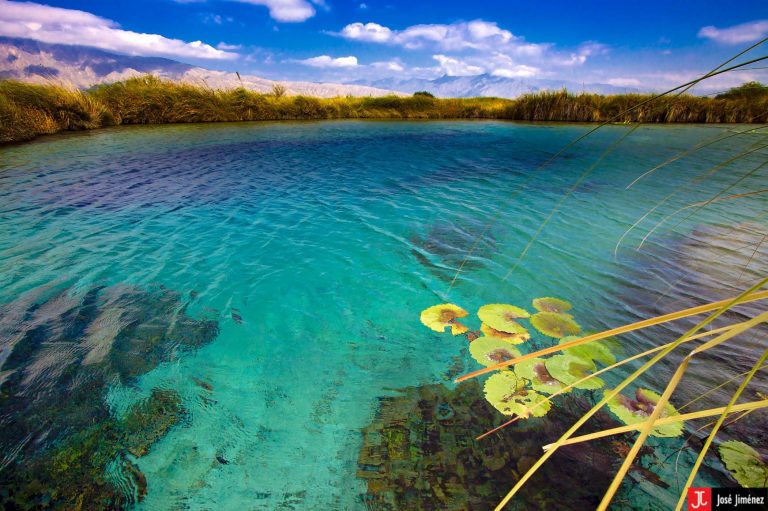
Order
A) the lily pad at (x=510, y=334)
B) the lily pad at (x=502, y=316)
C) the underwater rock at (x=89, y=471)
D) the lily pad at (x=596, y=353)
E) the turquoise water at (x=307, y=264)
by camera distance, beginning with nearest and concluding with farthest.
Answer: the underwater rock at (x=89, y=471)
the turquoise water at (x=307, y=264)
the lily pad at (x=596, y=353)
the lily pad at (x=510, y=334)
the lily pad at (x=502, y=316)

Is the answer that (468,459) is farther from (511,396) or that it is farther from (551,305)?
(551,305)

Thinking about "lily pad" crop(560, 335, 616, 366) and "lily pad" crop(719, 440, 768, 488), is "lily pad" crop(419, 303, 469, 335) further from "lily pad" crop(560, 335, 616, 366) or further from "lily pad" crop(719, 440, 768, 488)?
"lily pad" crop(719, 440, 768, 488)

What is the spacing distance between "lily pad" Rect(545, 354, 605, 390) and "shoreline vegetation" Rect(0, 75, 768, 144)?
1561cm

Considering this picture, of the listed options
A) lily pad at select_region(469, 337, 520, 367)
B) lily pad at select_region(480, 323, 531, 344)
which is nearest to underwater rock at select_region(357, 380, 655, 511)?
lily pad at select_region(469, 337, 520, 367)

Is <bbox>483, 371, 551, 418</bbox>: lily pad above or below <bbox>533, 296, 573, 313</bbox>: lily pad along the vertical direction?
below

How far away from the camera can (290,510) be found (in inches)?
89.9

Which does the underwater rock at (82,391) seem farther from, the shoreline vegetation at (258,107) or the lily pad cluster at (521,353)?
the shoreline vegetation at (258,107)

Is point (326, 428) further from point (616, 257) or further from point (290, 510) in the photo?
point (616, 257)

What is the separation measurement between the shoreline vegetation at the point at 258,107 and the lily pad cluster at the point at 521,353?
1502 cm

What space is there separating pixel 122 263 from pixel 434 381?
4840mm

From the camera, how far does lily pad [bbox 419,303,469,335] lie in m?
3.82

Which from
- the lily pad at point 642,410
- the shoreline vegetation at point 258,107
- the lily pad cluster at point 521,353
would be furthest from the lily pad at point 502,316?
the shoreline vegetation at point 258,107

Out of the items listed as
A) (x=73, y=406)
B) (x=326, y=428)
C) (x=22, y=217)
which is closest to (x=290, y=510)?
(x=326, y=428)

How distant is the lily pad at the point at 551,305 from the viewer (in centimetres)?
401
